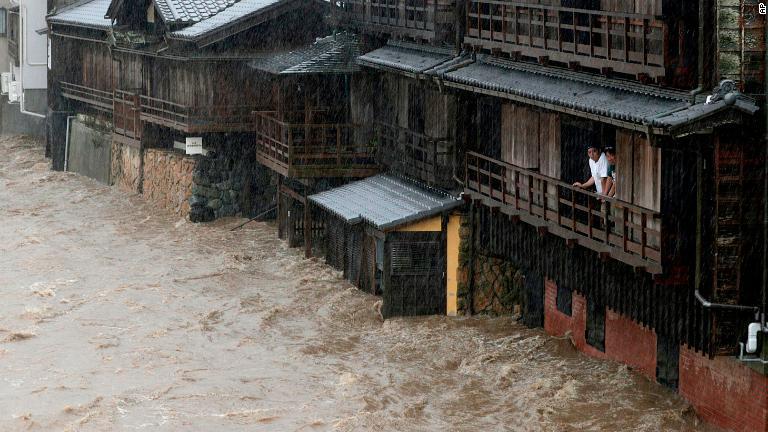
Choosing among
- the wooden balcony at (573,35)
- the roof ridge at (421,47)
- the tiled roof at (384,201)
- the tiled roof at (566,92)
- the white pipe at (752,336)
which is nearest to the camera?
the white pipe at (752,336)

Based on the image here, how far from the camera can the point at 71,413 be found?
22.8 meters

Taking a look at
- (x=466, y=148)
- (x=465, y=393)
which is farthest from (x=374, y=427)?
(x=466, y=148)

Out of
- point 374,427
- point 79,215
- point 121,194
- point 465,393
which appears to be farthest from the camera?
point 121,194

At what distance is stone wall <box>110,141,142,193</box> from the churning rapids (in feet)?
22.2

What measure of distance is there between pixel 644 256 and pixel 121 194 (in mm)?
27123

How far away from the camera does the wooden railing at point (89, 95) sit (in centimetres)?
4588

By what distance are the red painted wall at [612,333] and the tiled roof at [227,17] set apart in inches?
553

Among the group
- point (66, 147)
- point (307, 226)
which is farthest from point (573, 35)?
point (66, 147)

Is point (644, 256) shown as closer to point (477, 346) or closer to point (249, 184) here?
point (477, 346)

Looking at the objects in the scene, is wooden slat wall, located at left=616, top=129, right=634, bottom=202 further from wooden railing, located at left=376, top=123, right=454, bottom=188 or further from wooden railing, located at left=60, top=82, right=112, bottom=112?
wooden railing, located at left=60, top=82, right=112, bottom=112

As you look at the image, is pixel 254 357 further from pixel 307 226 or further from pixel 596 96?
pixel 596 96

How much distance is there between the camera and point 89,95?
4731 cm

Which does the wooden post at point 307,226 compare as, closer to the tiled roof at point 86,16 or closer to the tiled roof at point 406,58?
the tiled roof at point 406,58

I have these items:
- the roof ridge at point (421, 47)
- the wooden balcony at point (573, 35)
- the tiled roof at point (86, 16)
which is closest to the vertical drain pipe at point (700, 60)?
the wooden balcony at point (573, 35)
